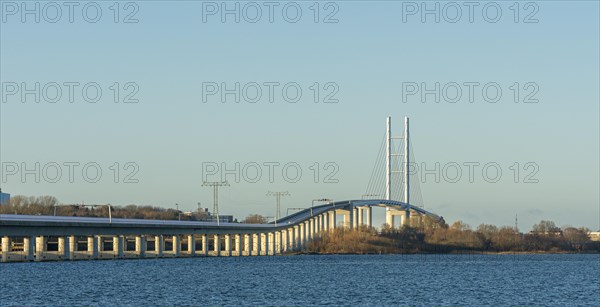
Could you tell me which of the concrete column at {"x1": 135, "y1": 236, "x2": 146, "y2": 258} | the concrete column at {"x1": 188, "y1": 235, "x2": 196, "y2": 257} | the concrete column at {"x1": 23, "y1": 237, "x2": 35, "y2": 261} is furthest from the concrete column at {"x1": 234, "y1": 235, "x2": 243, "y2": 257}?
the concrete column at {"x1": 23, "y1": 237, "x2": 35, "y2": 261}

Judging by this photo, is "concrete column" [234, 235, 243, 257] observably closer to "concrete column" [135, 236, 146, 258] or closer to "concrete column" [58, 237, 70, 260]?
"concrete column" [135, 236, 146, 258]

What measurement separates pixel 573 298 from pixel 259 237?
389 ft

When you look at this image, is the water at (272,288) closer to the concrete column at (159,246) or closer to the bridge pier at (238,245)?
the concrete column at (159,246)

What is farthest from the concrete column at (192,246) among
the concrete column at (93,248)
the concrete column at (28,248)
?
the concrete column at (28,248)

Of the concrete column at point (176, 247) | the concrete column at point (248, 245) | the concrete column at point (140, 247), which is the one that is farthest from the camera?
the concrete column at point (248, 245)

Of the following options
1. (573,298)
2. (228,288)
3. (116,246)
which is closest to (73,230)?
(116,246)

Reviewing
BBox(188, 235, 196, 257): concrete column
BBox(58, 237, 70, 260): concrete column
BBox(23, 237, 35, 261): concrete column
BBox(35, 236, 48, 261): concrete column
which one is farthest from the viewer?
BBox(188, 235, 196, 257): concrete column

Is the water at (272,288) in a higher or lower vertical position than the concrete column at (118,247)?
lower

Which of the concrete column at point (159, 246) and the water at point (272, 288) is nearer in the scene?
the water at point (272, 288)

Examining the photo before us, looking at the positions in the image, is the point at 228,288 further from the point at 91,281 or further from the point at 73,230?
the point at 73,230

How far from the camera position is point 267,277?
103 meters

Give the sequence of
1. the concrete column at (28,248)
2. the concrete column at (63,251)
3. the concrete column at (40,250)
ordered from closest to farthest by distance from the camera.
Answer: the concrete column at (28,248) → the concrete column at (40,250) → the concrete column at (63,251)

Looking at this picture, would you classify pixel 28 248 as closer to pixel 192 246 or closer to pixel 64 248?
pixel 64 248

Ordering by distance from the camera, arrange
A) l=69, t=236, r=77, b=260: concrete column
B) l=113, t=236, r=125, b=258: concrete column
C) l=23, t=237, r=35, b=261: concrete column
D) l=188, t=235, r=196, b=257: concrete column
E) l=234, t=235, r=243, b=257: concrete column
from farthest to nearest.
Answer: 1. l=234, t=235, r=243, b=257: concrete column
2. l=188, t=235, r=196, b=257: concrete column
3. l=113, t=236, r=125, b=258: concrete column
4. l=69, t=236, r=77, b=260: concrete column
5. l=23, t=237, r=35, b=261: concrete column
